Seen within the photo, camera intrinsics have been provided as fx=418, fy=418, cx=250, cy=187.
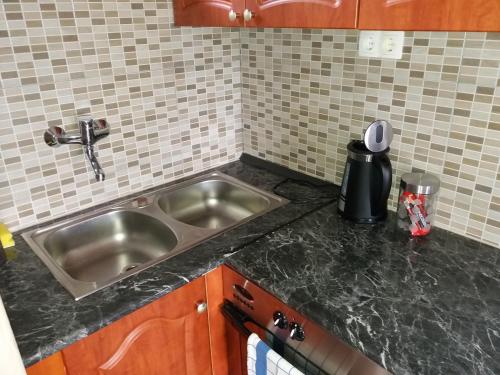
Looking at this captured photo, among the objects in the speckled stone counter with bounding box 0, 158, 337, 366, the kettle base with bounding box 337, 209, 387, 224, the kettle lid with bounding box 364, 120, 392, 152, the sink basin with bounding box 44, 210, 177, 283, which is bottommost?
the sink basin with bounding box 44, 210, 177, 283

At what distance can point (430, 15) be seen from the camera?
2.77 ft

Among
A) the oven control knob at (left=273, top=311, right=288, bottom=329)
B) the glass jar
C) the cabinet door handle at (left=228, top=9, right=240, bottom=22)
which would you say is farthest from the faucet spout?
the glass jar

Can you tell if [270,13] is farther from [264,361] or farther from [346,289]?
[264,361]

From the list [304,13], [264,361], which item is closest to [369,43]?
[304,13]

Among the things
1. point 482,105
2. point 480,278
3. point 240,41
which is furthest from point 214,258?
point 240,41

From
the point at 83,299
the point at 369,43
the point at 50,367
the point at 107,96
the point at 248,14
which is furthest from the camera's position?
the point at 107,96

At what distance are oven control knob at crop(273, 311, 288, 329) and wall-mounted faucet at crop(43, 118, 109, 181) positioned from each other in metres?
0.73

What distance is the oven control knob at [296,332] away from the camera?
40.5 inches

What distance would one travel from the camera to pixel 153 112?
158 cm

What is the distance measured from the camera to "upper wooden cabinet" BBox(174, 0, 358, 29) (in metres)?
0.99

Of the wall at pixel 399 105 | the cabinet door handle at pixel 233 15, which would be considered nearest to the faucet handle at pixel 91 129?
the cabinet door handle at pixel 233 15

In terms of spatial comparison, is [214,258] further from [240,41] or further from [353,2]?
[240,41]

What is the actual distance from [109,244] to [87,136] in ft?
1.35

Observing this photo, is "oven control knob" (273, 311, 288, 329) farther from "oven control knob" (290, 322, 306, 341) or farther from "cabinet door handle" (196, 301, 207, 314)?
"cabinet door handle" (196, 301, 207, 314)
